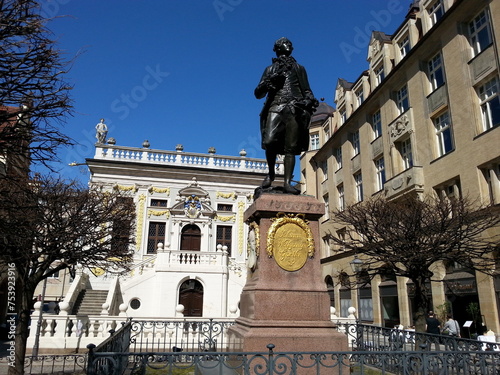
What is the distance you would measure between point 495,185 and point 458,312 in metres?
5.82

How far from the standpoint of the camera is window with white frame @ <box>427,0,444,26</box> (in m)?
20.2

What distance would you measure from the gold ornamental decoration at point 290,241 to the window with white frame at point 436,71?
53.6 ft

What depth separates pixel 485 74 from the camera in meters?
16.0

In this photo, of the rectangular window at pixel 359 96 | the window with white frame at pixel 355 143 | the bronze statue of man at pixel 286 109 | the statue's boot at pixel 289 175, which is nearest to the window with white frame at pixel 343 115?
the rectangular window at pixel 359 96

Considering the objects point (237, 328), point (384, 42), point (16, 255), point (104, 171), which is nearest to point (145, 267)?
point (104, 171)

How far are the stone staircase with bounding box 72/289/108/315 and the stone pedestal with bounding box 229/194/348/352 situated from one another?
16.5 metres

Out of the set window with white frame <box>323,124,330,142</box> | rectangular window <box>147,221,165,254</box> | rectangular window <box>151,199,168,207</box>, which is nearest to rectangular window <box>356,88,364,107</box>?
window with white frame <box>323,124,330,142</box>

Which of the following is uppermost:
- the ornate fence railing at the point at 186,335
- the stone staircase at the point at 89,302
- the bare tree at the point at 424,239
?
the bare tree at the point at 424,239

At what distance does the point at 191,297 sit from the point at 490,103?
61.3ft

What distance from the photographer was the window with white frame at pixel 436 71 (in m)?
19.3

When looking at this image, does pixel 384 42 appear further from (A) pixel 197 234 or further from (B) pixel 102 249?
(B) pixel 102 249

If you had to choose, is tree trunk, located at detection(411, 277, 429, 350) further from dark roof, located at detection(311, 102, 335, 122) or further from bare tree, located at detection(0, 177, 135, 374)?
dark roof, located at detection(311, 102, 335, 122)

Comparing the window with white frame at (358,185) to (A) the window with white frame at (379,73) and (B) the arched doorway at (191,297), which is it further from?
(B) the arched doorway at (191,297)

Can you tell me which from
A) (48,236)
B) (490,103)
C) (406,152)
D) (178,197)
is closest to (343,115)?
(406,152)
